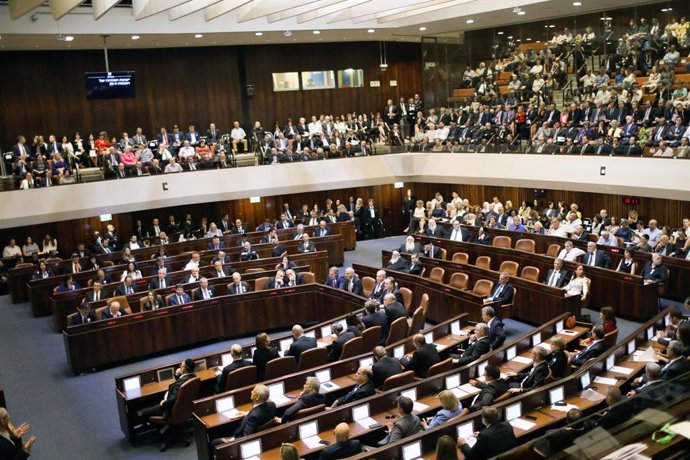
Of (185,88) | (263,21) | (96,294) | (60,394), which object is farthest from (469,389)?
(185,88)

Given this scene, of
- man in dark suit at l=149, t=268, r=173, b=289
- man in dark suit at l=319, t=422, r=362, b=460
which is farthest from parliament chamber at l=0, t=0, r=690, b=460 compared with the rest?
man in dark suit at l=149, t=268, r=173, b=289

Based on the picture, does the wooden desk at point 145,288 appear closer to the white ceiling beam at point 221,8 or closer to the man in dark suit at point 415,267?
the man in dark suit at point 415,267

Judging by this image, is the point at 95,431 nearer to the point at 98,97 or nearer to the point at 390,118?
the point at 98,97

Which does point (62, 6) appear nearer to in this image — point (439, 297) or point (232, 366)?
point (232, 366)

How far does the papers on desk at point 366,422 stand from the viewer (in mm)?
7402

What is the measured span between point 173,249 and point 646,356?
38.9 ft

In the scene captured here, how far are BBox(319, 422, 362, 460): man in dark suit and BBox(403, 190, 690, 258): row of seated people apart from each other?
927cm

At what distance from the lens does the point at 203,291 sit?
13.3 m

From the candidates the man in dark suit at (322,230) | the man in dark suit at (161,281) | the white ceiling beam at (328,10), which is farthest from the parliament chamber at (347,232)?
the man in dark suit at (322,230)

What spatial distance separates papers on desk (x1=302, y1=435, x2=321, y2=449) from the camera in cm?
704

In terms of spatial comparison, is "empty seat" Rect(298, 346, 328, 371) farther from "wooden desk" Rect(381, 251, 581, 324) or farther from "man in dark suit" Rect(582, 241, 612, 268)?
"man in dark suit" Rect(582, 241, 612, 268)

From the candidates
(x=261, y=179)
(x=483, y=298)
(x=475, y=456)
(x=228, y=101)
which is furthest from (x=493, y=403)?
(x=228, y=101)

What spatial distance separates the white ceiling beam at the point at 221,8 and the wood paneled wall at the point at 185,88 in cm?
653

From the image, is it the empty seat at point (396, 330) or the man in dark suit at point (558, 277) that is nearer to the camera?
the empty seat at point (396, 330)
